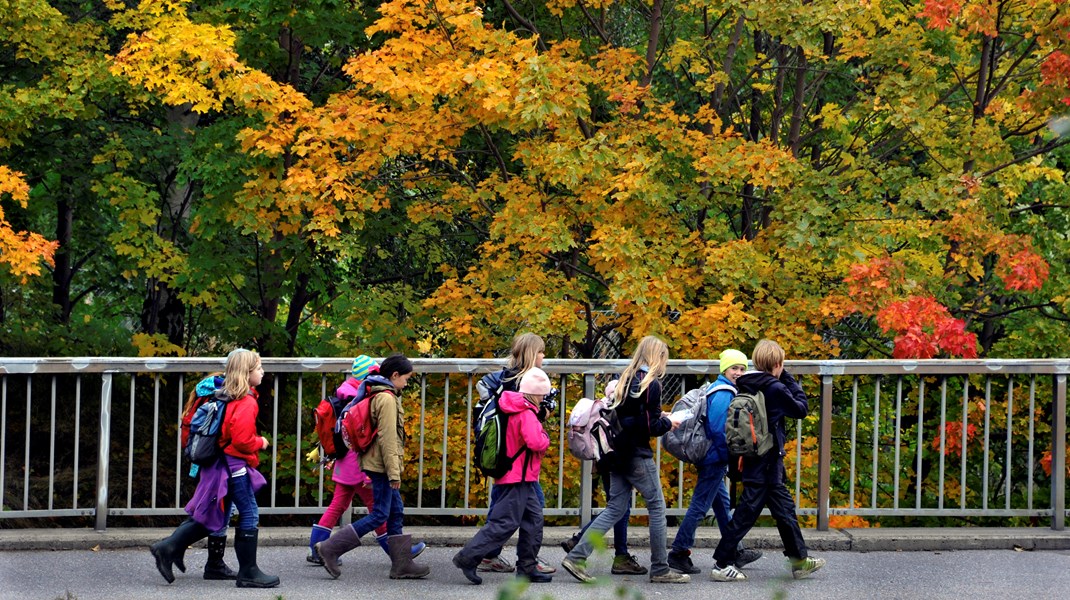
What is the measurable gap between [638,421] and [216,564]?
8.38 feet

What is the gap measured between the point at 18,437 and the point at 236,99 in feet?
14.4

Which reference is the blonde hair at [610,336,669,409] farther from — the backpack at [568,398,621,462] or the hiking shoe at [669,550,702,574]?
the hiking shoe at [669,550,702,574]

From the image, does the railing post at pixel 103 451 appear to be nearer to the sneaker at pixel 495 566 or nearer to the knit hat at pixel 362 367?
the knit hat at pixel 362 367

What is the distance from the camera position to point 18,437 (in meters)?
13.6

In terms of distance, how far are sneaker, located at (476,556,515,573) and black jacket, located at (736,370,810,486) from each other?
1.51m

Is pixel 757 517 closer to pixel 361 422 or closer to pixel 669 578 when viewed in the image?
pixel 669 578

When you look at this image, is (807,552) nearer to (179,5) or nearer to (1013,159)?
(1013,159)

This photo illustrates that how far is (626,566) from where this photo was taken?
771cm

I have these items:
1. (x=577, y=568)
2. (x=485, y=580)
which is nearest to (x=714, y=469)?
(x=577, y=568)

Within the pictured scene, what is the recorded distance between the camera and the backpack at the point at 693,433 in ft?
24.5

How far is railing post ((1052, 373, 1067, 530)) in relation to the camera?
8.85 metres

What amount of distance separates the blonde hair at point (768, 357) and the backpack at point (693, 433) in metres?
0.22

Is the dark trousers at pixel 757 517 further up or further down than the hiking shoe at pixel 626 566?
further up


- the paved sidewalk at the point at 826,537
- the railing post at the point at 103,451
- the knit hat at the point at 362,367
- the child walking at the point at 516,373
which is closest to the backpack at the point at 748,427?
the child walking at the point at 516,373
